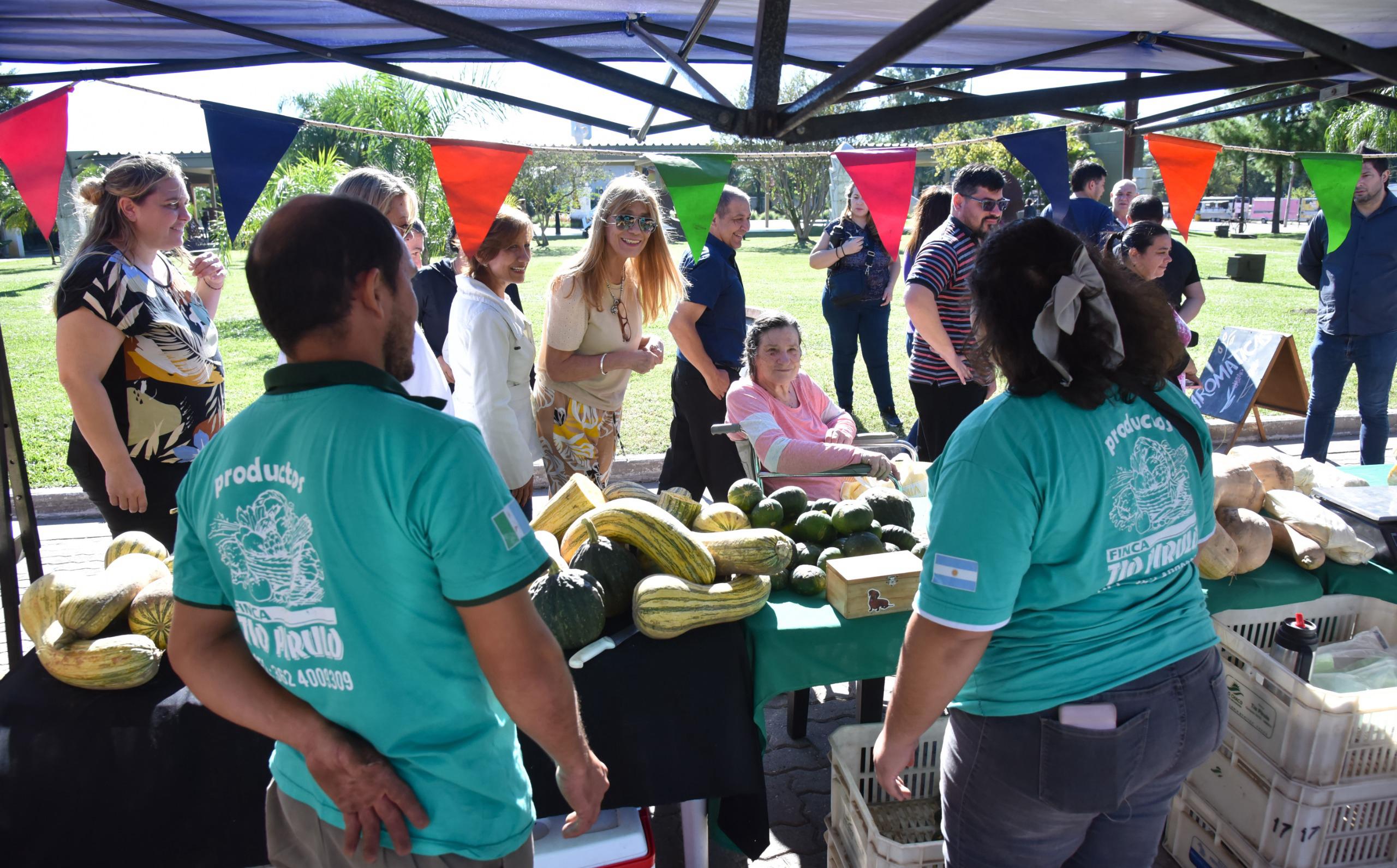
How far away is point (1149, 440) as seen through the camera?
1606 mm

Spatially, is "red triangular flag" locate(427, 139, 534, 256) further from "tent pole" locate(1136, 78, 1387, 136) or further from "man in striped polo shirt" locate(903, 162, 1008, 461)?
"tent pole" locate(1136, 78, 1387, 136)

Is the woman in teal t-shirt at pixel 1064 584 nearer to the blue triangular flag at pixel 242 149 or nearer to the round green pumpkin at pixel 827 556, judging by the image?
the round green pumpkin at pixel 827 556

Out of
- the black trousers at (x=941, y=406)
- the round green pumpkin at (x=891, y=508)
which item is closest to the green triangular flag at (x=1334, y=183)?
the black trousers at (x=941, y=406)

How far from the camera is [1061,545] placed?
5.16 feet

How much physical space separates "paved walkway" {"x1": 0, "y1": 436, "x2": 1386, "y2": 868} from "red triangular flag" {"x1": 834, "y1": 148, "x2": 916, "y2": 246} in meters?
2.10

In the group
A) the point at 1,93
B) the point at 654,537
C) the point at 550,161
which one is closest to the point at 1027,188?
the point at 550,161

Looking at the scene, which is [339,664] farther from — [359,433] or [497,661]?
[359,433]

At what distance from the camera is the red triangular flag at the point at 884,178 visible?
4.02 metres

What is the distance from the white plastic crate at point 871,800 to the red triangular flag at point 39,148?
3.24 metres

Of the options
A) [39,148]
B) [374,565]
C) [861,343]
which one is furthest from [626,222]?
[861,343]

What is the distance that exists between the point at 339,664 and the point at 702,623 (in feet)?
3.64

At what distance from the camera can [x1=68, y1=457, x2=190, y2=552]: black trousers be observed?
2928 mm

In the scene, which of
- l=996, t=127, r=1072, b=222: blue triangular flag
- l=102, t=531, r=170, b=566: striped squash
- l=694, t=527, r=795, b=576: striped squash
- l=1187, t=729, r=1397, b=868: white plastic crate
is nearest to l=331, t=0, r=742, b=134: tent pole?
l=694, t=527, r=795, b=576: striped squash

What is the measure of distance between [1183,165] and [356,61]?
3.83 metres
